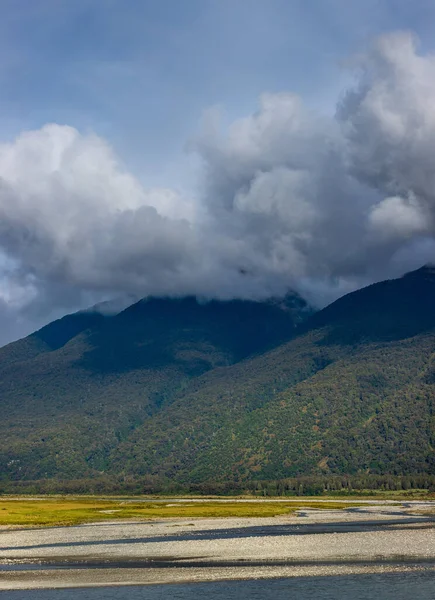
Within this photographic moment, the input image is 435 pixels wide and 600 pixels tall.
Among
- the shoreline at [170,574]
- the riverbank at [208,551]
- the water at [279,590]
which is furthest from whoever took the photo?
the riverbank at [208,551]

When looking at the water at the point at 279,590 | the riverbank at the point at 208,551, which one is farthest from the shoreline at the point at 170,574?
the water at the point at 279,590

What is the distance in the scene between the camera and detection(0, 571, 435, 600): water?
252ft

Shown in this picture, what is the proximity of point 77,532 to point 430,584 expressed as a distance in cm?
8639

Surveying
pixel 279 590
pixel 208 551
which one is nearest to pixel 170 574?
pixel 279 590

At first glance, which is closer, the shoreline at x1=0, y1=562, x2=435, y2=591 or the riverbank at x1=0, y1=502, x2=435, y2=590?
the shoreline at x1=0, y1=562, x2=435, y2=591

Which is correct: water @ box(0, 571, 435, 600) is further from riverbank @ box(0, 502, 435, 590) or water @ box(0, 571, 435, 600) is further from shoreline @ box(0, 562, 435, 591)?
riverbank @ box(0, 502, 435, 590)

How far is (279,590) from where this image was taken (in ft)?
262

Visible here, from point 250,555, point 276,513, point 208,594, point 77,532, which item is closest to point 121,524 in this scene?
point 77,532

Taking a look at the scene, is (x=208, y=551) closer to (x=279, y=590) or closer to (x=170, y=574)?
(x=170, y=574)

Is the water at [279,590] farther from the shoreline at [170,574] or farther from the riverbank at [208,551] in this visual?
the riverbank at [208,551]

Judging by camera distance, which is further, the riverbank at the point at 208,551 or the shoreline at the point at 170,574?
the riverbank at the point at 208,551

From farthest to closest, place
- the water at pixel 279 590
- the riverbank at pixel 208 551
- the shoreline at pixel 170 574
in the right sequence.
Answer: the riverbank at pixel 208 551 → the shoreline at pixel 170 574 → the water at pixel 279 590

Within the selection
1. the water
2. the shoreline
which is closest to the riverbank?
the shoreline

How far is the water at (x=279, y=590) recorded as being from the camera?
7688 cm
